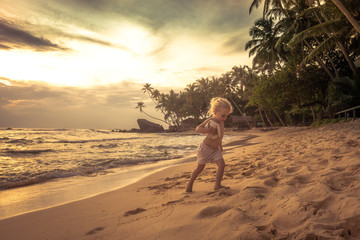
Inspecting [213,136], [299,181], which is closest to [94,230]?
[213,136]

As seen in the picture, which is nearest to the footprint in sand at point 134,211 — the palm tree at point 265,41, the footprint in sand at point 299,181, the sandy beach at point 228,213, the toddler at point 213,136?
the sandy beach at point 228,213

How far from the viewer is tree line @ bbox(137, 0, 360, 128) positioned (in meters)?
14.1

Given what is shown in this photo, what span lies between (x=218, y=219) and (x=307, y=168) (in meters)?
1.94

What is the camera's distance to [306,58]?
53.3 feet

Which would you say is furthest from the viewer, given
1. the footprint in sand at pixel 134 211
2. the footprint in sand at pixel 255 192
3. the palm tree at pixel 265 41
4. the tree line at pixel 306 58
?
the palm tree at pixel 265 41

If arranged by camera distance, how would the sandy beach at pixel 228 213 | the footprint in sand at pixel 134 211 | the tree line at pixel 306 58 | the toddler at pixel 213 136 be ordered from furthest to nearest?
the tree line at pixel 306 58 → the toddler at pixel 213 136 → the footprint in sand at pixel 134 211 → the sandy beach at pixel 228 213

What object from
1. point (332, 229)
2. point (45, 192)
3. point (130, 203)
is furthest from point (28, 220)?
point (332, 229)

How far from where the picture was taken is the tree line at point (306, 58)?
46.2 ft

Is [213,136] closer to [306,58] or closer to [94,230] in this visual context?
[94,230]

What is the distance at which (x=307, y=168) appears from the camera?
3.15 m

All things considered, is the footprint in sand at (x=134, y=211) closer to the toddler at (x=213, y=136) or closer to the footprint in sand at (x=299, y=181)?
the toddler at (x=213, y=136)

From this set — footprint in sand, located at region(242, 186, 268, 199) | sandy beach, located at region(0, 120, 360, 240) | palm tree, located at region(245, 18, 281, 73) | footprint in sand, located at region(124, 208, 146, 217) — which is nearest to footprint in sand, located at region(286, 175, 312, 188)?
sandy beach, located at region(0, 120, 360, 240)

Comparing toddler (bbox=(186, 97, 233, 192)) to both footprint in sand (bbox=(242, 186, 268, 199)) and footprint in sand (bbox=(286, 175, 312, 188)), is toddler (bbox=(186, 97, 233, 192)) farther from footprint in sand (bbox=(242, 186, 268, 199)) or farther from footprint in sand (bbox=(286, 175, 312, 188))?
footprint in sand (bbox=(286, 175, 312, 188))

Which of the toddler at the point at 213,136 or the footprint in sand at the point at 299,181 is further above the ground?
the toddler at the point at 213,136
